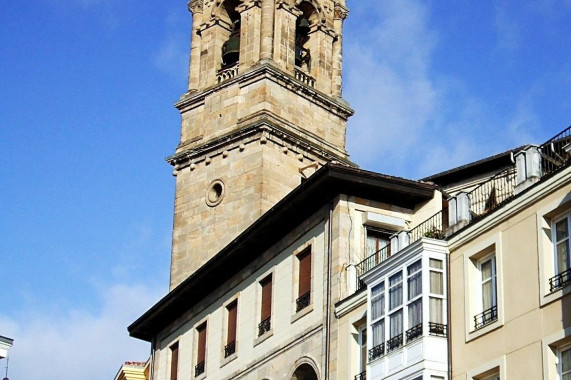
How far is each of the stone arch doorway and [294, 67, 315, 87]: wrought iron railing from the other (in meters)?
23.7

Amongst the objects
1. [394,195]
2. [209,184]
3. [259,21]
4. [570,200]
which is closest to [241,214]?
[209,184]

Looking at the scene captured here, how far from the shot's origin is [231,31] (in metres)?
65.8

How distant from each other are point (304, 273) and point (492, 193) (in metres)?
8.40

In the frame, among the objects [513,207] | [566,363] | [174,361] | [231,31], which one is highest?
[231,31]

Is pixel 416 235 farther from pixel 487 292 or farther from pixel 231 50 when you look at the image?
pixel 231 50

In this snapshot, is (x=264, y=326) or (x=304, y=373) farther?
(x=264, y=326)

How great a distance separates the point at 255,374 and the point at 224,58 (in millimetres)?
24393

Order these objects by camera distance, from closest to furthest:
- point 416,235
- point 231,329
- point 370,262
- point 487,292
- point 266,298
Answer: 1. point 487,292
2. point 416,235
3. point 370,262
4. point 266,298
5. point 231,329

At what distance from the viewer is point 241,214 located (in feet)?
191

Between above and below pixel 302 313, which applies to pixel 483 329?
below

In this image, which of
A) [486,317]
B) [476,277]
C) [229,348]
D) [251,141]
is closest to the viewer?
[486,317]

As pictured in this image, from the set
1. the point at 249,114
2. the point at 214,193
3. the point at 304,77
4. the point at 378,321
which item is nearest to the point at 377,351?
the point at 378,321

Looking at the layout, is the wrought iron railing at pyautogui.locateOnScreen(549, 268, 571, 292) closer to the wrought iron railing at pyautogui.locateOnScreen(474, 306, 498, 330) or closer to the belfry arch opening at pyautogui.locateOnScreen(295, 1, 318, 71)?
the wrought iron railing at pyautogui.locateOnScreen(474, 306, 498, 330)

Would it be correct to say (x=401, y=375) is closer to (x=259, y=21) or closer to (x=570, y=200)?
(x=570, y=200)
